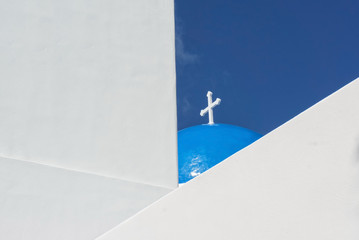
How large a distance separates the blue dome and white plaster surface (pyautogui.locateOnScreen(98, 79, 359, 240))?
5.82m

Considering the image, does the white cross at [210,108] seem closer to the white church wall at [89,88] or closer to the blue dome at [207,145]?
the blue dome at [207,145]

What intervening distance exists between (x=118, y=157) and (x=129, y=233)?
4.67 ft

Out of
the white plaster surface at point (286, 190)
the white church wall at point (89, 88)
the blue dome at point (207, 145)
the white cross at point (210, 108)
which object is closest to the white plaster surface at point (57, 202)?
the white church wall at point (89, 88)

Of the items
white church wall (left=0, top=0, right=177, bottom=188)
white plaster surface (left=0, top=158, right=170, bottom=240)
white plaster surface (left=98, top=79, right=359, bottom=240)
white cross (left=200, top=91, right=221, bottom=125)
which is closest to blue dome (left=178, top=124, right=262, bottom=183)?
white cross (left=200, top=91, right=221, bottom=125)

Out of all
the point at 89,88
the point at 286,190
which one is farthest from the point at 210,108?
the point at 286,190

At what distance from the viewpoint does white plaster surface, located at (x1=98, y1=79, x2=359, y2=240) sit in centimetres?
120

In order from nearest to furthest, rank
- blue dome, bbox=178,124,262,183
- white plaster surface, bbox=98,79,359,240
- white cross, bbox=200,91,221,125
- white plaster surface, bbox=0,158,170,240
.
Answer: white plaster surface, bbox=98,79,359,240 → white plaster surface, bbox=0,158,170,240 → blue dome, bbox=178,124,262,183 → white cross, bbox=200,91,221,125

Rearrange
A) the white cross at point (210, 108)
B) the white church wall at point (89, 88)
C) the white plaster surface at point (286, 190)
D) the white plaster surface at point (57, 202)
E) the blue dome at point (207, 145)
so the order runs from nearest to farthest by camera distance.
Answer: the white plaster surface at point (286, 190), the white plaster surface at point (57, 202), the white church wall at point (89, 88), the blue dome at point (207, 145), the white cross at point (210, 108)

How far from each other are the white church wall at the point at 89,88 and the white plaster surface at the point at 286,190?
4.82 feet

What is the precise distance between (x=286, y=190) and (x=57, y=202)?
173 centimetres

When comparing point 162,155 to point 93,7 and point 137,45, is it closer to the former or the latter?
point 137,45

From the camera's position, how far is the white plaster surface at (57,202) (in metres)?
2.42

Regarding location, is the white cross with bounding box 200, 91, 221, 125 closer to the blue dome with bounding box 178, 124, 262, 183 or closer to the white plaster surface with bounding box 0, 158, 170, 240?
the blue dome with bounding box 178, 124, 262, 183

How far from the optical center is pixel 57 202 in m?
2.55
